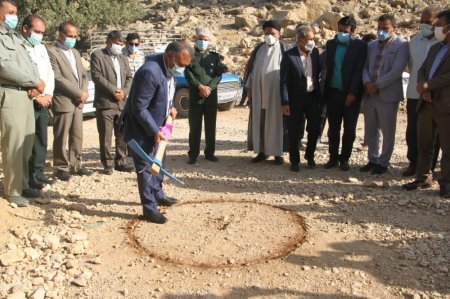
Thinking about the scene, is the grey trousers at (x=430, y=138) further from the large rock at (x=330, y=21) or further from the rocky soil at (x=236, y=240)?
the large rock at (x=330, y=21)

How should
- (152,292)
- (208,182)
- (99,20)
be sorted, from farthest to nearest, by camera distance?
(99,20), (208,182), (152,292)

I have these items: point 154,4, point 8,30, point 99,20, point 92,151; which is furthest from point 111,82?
point 154,4

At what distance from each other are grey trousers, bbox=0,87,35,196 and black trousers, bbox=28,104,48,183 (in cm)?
43

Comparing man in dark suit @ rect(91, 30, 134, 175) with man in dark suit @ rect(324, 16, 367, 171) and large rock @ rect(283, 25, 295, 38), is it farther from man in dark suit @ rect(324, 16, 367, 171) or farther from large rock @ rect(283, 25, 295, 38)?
large rock @ rect(283, 25, 295, 38)

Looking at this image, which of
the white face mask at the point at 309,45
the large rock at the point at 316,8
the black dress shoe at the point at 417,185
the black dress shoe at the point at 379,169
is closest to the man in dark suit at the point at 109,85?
the white face mask at the point at 309,45

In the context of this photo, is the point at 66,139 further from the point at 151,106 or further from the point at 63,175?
the point at 151,106

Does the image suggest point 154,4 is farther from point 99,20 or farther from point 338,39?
point 338,39

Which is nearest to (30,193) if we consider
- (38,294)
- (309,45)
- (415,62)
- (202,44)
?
(38,294)

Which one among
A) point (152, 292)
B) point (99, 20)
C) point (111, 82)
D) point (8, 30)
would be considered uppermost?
point (99, 20)

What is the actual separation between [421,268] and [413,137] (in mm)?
2875

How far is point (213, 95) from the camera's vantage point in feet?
23.7

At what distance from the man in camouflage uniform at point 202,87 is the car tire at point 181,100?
4.93 meters

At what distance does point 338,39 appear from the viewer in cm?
656

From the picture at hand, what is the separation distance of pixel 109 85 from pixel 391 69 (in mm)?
3736
